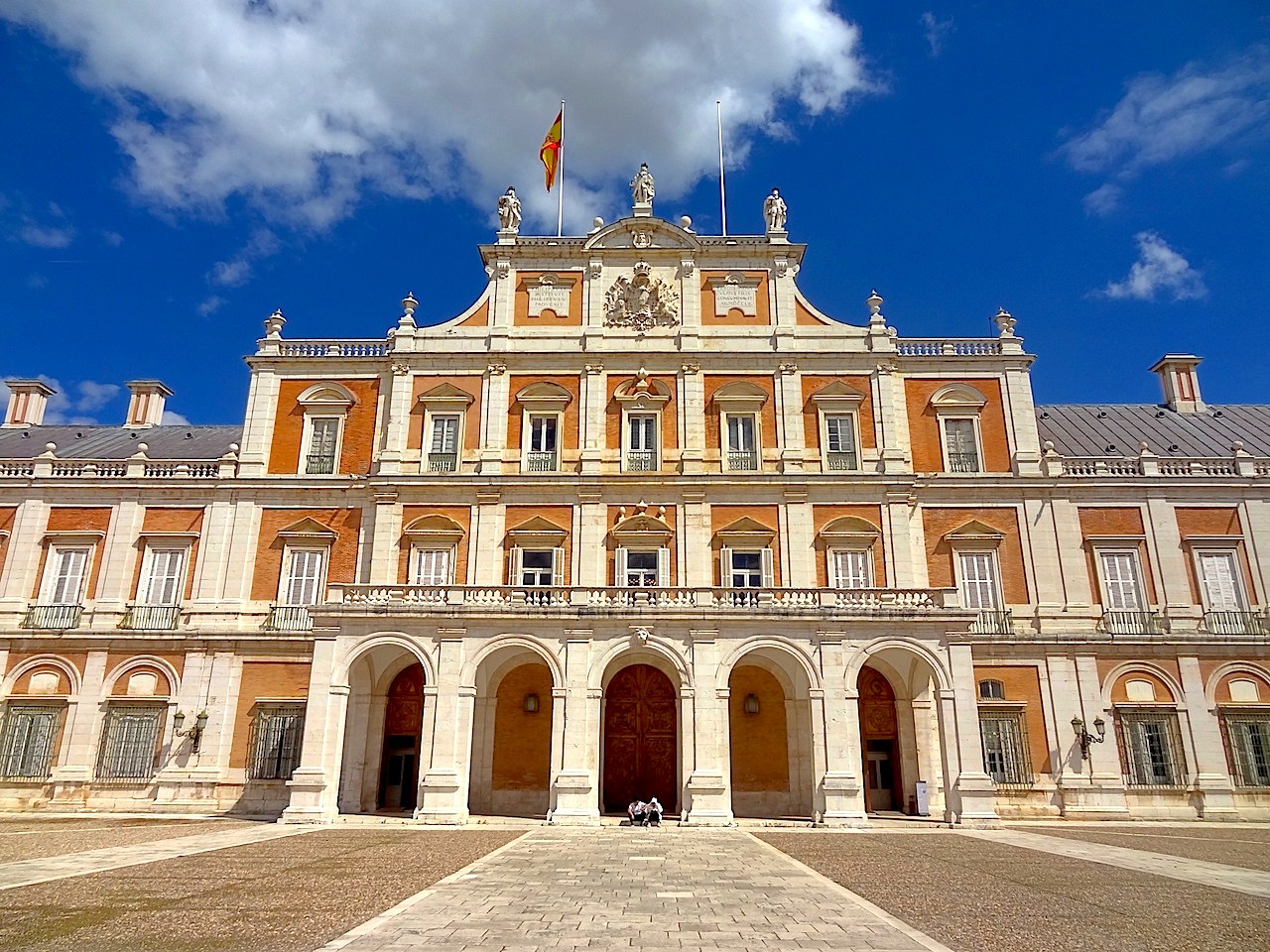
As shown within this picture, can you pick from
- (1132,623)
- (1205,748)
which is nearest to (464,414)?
(1132,623)

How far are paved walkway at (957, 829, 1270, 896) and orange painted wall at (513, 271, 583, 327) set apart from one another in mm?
21271

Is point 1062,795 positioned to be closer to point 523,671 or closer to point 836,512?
point 836,512

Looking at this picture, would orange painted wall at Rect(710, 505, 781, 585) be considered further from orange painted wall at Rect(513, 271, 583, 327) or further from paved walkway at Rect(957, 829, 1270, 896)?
paved walkway at Rect(957, 829, 1270, 896)

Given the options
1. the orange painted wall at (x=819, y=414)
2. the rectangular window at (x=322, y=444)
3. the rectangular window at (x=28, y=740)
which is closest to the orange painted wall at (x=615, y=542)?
the orange painted wall at (x=819, y=414)

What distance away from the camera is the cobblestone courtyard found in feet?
32.1

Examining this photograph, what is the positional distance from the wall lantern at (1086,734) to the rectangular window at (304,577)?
25.7 m

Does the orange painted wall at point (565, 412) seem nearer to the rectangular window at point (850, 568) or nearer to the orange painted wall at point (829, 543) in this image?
the orange painted wall at point (829, 543)

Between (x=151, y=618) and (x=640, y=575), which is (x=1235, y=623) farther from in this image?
(x=151, y=618)

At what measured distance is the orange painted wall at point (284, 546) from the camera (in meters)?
29.7

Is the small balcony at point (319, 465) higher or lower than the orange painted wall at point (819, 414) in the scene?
lower

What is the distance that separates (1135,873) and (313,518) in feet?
85.3

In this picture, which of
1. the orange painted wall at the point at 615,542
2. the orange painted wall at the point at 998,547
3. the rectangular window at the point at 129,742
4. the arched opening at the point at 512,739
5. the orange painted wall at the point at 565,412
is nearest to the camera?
the arched opening at the point at 512,739

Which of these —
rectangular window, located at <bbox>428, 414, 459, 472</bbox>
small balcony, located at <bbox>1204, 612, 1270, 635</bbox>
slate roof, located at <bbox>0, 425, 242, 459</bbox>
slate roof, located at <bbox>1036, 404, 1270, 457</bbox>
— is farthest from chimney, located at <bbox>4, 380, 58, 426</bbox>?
small balcony, located at <bbox>1204, 612, 1270, 635</bbox>

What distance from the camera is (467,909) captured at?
11227mm
